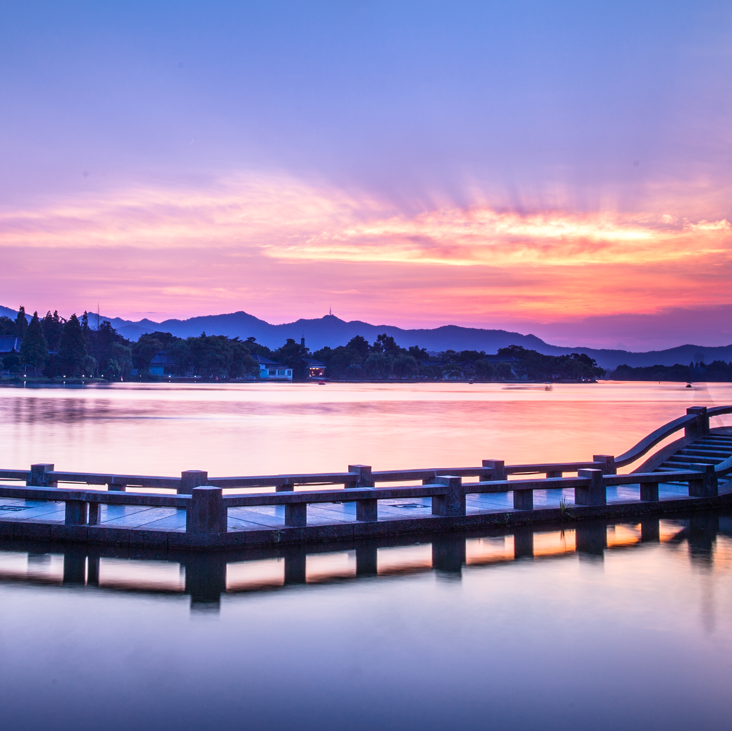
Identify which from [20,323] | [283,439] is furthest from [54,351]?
[283,439]

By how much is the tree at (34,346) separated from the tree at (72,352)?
371 centimetres

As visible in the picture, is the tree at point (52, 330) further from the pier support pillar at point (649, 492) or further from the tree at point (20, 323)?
the pier support pillar at point (649, 492)

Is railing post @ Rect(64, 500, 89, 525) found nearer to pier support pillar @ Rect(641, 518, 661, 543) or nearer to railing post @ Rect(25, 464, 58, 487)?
railing post @ Rect(25, 464, 58, 487)

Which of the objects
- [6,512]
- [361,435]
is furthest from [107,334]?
[6,512]

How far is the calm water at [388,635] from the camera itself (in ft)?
22.8

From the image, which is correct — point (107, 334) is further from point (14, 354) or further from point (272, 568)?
point (272, 568)

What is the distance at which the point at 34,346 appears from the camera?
16512 cm

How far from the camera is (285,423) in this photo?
208ft

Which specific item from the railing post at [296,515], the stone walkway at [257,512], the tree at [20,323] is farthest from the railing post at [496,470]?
the tree at [20,323]

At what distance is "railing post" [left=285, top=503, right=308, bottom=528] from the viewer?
12680mm

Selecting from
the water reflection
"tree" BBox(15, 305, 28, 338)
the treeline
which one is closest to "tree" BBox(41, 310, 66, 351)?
the treeline

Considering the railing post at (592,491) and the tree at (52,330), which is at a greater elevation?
the tree at (52,330)

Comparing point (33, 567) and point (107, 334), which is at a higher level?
point (107, 334)

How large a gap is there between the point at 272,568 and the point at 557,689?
5139 millimetres
